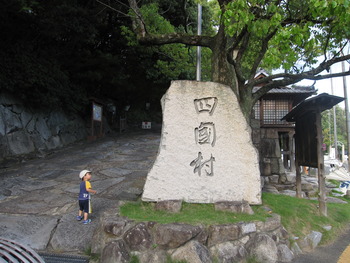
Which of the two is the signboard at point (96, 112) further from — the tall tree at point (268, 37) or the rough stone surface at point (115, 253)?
the rough stone surface at point (115, 253)

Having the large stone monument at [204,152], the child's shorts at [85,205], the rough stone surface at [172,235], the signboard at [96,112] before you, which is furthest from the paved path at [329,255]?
the signboard at [96,112]

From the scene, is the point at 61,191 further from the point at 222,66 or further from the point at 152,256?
the point at 222,66

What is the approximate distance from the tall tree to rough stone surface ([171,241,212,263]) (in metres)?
3.50

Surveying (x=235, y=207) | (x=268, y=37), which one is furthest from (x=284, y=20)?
(x=235, y=207)

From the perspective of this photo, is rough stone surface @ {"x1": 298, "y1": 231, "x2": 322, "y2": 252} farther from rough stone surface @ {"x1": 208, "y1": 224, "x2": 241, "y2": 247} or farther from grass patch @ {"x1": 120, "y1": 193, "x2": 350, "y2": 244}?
rough stone surface @ {"x1": 208, "y1": 224, "x2": 241, "y2": 247}

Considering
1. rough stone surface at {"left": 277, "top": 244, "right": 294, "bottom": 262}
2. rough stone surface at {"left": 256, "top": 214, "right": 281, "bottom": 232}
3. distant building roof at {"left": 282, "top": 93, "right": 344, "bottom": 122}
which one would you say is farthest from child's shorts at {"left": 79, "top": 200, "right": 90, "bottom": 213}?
distant building roof at {"left": 282, "top": 93, "right": 344, "bottom": 122}

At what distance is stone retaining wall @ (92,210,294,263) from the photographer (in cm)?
422

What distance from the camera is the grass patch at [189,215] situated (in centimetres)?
463

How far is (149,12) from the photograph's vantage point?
467 inches

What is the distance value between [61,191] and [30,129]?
7366 mm

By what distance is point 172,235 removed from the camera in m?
4.26

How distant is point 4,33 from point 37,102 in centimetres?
325

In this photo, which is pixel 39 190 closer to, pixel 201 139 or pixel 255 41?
pixel 201 139

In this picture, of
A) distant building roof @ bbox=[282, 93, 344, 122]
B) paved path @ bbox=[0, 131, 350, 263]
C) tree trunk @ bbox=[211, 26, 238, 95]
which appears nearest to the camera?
paved path @ bbox=[0, 131, 350, 263]
